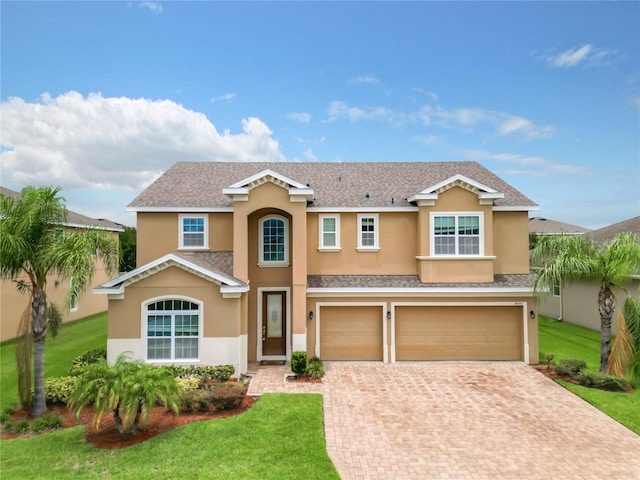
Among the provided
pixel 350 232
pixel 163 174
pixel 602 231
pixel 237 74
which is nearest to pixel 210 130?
pixel 237 74

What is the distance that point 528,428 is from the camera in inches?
356

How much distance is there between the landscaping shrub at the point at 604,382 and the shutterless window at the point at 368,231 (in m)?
8.88

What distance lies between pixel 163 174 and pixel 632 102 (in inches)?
853

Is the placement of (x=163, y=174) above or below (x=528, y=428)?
above

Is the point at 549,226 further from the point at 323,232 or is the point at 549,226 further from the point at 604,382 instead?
the point at 323,232

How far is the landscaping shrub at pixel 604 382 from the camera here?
37.5 ft

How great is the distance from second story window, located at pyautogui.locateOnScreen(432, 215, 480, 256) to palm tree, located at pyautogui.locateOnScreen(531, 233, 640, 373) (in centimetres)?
277

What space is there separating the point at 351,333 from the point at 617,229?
1974 cm

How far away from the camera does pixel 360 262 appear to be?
51.3ft

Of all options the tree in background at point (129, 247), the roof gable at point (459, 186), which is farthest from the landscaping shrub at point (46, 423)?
the tree in background at point (129, 247)

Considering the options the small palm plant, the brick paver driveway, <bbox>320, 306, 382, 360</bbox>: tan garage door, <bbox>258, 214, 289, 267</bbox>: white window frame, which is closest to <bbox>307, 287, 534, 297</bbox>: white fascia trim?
<bbox>320, 306, 382, 360</bbox>: tan garage door

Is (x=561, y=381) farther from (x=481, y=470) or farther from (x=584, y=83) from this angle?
(x=584, y=83)

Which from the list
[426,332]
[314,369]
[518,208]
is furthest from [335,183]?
[314,369]

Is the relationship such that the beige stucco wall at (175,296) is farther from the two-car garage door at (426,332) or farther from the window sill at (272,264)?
the two-car garage door at (426,332)
